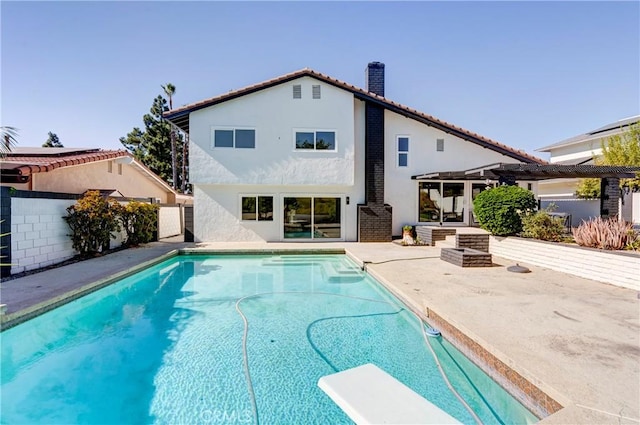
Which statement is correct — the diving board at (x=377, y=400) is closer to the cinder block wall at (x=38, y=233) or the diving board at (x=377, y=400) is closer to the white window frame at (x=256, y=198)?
the cinder block wall at (x=38, y=233)

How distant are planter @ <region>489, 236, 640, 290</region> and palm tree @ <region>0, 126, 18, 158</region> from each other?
14966 millimetres

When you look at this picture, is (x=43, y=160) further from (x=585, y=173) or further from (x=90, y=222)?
(x=585, y=173)

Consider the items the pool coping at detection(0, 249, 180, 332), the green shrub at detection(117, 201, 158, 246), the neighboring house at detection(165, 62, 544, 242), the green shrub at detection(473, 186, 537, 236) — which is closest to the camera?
the pool coping at detection(0, 249, 180, 332)

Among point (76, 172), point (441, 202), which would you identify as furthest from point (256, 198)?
point (441, 202)

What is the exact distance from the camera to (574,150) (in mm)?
32469

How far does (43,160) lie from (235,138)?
7735 millimetres

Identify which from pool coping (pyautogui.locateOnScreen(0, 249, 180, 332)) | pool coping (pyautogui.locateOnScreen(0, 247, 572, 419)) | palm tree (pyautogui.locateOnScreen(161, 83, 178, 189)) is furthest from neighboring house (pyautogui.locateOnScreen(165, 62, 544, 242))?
palm tree (pyautogui.locateOnScreen(161, 83, 178, 189))

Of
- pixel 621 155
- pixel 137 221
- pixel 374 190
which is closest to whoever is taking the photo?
pixel 137 221

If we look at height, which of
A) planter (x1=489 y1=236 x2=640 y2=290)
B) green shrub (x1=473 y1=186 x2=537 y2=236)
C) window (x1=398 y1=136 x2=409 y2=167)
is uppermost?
window (x1=398 y1=136 x2=409 y2=167)

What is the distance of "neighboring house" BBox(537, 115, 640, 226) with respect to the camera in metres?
18.0

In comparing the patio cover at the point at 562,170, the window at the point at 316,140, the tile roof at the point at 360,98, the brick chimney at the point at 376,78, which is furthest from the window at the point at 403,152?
the patio cover at the point at 562,170

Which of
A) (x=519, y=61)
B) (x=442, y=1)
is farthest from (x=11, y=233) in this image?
(x=519, y=61)

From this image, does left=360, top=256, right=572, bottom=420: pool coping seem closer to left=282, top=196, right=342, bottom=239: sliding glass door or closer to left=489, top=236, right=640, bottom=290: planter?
left=489, top=236, right=640, bottom=290: planter

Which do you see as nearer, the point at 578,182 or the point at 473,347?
the point at 473,347
